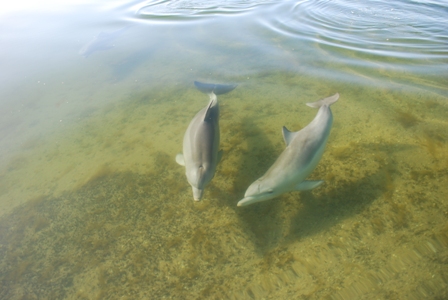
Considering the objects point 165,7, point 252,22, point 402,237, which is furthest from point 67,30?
point 402,237

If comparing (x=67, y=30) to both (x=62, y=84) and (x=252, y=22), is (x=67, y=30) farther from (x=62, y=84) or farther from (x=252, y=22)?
(x=252, y=22)

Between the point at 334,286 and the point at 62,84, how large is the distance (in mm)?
6495

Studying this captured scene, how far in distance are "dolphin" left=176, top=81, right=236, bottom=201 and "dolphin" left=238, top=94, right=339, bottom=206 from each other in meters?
0.53

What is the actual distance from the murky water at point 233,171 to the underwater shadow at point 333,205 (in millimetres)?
16

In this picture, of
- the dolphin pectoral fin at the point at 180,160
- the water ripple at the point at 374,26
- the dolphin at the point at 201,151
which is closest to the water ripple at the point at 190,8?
the water ripple at the point at 374,26

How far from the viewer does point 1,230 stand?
3.66 meters

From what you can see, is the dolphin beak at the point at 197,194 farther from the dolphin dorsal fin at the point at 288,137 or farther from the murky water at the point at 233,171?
the dolphin dorsal fin at the point at 288,137

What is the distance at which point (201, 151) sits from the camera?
3520mm

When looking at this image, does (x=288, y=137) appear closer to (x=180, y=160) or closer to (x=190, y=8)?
(x=180, y=160)

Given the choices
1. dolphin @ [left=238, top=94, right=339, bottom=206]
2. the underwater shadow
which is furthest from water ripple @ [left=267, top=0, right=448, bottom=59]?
dolphin @ [left=238, top=94, right=339, bottom=206]

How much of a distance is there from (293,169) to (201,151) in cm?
107

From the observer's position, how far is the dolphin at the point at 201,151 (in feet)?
11.2

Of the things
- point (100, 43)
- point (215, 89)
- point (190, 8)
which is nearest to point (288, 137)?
point (215, 89)

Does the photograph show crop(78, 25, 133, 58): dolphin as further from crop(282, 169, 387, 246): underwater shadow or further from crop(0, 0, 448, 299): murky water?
crop(282, 169, 387, 246): underwater shadow
